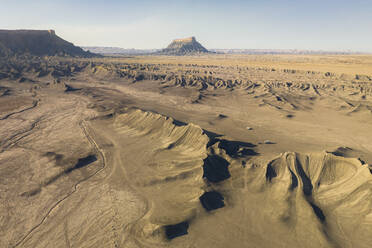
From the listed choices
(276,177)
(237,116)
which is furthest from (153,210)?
(237,116)

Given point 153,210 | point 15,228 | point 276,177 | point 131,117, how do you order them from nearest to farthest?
point 15,228 < point 153,210 < point 276,177 < point 131,117

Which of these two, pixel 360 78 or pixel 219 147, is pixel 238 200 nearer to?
pixel 219 147

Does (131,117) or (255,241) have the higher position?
(131,117)

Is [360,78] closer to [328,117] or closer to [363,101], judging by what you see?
[363,101]

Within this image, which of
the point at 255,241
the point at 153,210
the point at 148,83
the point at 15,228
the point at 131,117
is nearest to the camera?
the point at 255,241

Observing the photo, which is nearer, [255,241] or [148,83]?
[255,241]

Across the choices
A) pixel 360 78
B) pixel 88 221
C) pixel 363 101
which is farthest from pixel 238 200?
pixel 360 78

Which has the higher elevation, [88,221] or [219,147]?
[219,147]

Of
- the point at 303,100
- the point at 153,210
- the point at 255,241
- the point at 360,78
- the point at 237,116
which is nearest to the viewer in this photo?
the point at 255,241

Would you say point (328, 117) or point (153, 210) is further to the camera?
point (328, 117)
